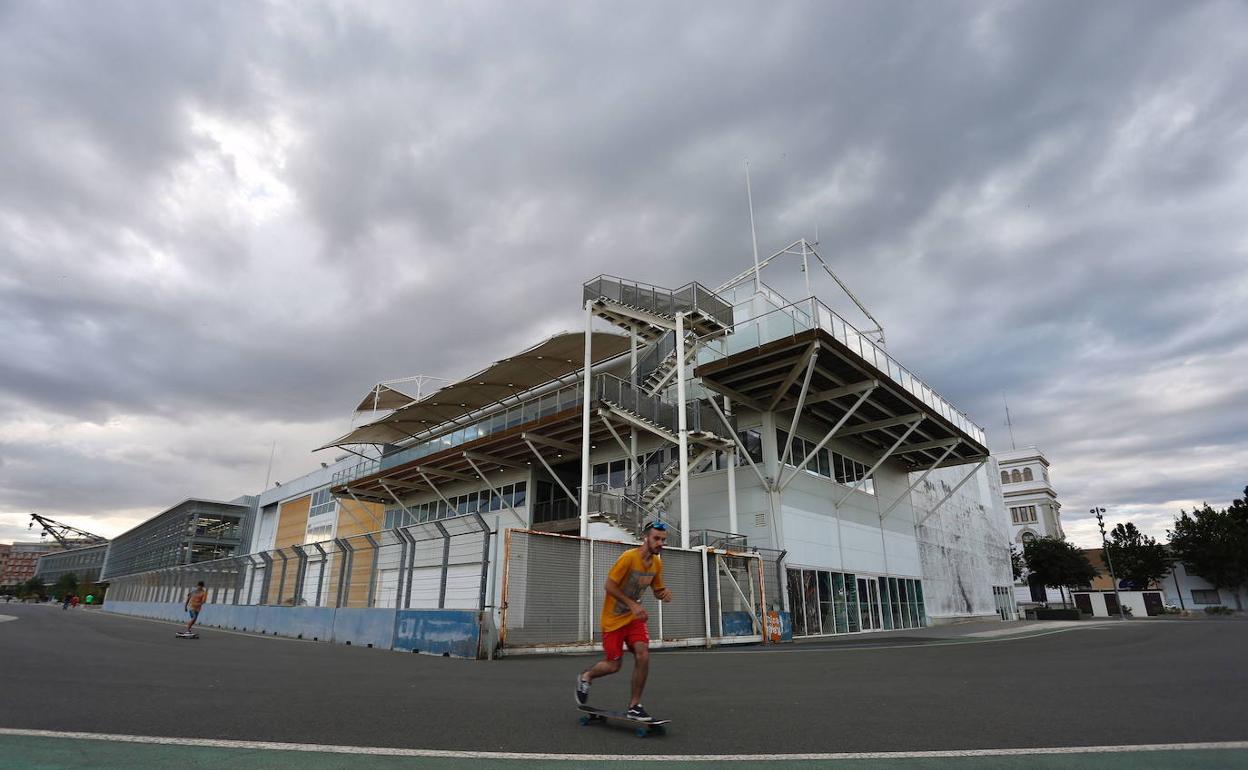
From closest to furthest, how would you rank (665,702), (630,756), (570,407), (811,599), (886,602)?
(630,756) → (665,702) → (811,599) → (570,407) → (886,602)

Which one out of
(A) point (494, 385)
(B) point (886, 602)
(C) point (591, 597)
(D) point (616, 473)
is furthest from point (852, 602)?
(A) point (494, 385)

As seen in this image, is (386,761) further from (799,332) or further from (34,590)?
(34,590)

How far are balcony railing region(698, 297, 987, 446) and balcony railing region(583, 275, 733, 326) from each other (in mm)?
994

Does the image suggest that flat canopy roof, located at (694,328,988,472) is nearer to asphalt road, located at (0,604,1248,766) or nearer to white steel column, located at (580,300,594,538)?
white steel column, located at (580,300,594,538)

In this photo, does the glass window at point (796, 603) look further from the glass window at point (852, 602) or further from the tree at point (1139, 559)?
the tree at point (1139, 559)

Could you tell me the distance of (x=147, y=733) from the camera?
4215mm

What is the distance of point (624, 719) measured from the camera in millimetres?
4449

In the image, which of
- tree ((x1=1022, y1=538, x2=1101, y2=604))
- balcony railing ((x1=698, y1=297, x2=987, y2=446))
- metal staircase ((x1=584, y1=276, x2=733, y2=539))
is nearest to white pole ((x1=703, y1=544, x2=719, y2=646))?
metal staircase ((x1=584, y1=276, x2=733, y2=539))

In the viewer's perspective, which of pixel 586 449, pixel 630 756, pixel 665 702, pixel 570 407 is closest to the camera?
pixel 630 756

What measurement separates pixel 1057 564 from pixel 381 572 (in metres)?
62.1

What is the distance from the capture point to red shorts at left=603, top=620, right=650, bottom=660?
479 cm

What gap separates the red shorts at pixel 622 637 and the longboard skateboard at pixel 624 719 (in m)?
0.38

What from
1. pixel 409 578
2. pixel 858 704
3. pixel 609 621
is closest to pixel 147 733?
pixel 609 621

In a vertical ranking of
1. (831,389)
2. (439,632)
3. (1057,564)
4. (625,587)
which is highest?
(831,389)
